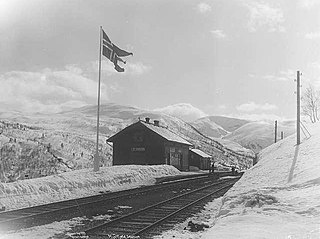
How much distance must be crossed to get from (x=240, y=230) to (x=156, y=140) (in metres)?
37.1


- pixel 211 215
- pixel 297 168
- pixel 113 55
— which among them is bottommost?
pixel 211 215

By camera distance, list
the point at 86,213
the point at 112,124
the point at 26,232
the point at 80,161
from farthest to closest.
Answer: the point at 112,124 < the point at 80,161 < the point at 86,213 < the point at 26,232

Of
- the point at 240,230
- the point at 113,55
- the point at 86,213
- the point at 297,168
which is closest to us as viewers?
the point at 240,230

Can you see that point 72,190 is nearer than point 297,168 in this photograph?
No

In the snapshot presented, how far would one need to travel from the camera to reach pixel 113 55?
91.1 feet

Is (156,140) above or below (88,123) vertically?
below

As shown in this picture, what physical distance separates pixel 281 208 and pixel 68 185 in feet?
41.0

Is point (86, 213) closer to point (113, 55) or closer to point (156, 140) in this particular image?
point (113, 55)

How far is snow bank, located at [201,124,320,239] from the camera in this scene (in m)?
7.82

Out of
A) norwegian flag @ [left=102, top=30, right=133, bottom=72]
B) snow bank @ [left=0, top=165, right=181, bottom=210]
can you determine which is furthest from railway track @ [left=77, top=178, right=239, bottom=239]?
norwegian flag @ [left=102, top=30, right=133, bottom=72]

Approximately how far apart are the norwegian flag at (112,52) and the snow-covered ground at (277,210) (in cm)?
1445

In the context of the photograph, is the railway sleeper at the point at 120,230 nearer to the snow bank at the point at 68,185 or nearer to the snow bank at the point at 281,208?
the snow bank at the point at 281,208

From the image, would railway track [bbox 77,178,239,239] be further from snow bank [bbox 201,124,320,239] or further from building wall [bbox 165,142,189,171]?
building wall [bbox 165,142,189,171]

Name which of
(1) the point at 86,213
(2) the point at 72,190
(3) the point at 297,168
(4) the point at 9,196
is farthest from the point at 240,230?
(2) the point at 72,190
